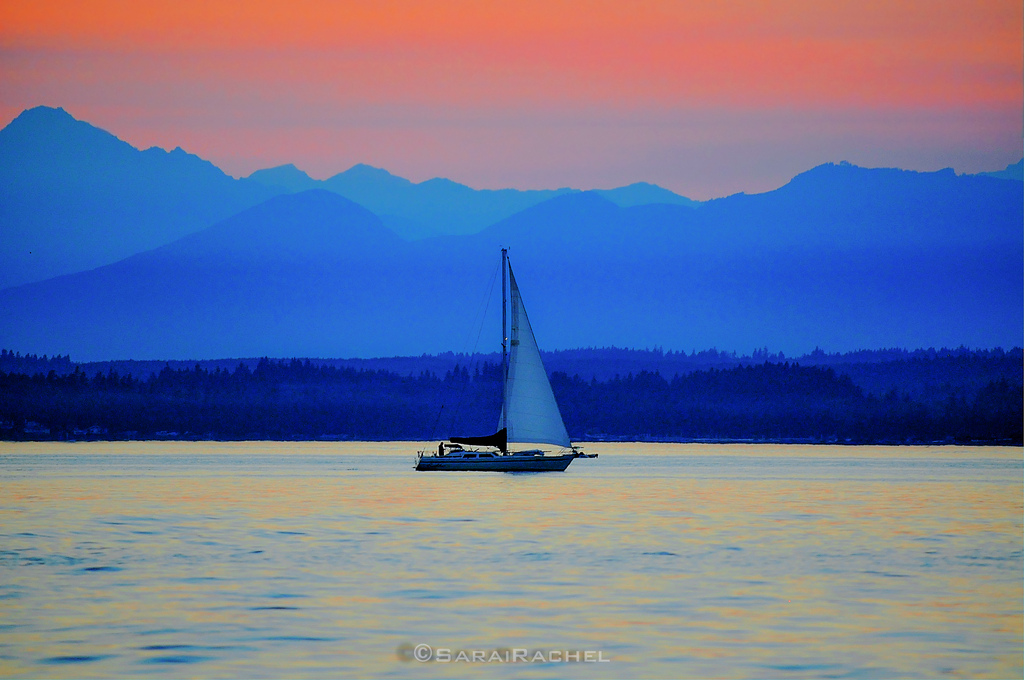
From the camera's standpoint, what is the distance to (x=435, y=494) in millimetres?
69938

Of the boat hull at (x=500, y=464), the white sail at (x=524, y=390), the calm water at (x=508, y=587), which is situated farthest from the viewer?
the boat hull at (x=500, y=464)

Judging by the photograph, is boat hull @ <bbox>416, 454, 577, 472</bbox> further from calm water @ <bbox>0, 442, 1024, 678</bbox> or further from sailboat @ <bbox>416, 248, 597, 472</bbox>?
calm water @ <bbox>0, 442, 1024, 678</bbox>

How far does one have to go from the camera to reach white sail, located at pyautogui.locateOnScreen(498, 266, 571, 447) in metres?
78.0

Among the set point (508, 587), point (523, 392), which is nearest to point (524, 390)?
point (523, 392)

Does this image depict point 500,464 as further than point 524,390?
Yes

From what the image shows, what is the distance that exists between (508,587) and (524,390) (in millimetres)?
47028

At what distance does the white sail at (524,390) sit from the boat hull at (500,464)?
161 inches

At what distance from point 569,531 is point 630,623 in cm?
1968

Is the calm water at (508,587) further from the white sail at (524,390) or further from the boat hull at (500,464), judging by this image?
the boat hull at (500,464)

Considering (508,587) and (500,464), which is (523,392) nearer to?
(500,464)

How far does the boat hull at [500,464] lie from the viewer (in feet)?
272

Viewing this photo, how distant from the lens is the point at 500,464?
83.9 m

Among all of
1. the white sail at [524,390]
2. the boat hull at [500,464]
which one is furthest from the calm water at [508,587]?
the boat hull at [500,464]

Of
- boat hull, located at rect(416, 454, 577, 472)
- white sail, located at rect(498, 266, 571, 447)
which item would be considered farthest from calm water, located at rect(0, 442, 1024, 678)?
boat hull, located at rect(416, 454, 577, 472)
